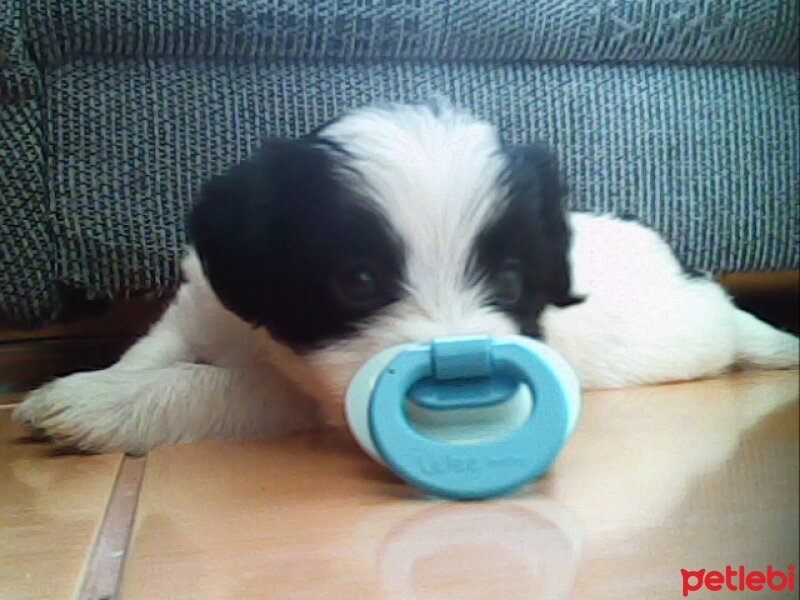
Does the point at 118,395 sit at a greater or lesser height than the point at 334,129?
lesser

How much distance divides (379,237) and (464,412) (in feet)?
0.57

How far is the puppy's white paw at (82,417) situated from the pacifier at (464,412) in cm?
23

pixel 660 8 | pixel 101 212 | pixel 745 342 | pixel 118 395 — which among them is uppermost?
pixel 660 8

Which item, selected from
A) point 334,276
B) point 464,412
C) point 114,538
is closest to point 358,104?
point 334,276

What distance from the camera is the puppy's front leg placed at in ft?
3.22

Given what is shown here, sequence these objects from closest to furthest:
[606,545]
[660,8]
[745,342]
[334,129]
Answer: [606,545] → [334,129] → [660,8] → [745,342]

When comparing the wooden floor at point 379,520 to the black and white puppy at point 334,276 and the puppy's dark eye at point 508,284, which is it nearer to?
the black and white puppy at point 334,276

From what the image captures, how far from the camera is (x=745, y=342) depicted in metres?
1.23

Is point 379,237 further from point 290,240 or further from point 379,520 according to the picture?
point 379,520

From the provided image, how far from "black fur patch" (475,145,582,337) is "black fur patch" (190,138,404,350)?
96mm

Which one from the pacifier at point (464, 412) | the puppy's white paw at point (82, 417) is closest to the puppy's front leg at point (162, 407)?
the puppy's white paw at point (82, 417)

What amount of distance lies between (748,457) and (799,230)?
1.31ft

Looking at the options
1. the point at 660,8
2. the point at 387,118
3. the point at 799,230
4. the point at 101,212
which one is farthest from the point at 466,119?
the point at 799,230

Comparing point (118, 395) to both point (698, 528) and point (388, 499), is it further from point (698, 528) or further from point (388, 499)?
point (698, 528)
